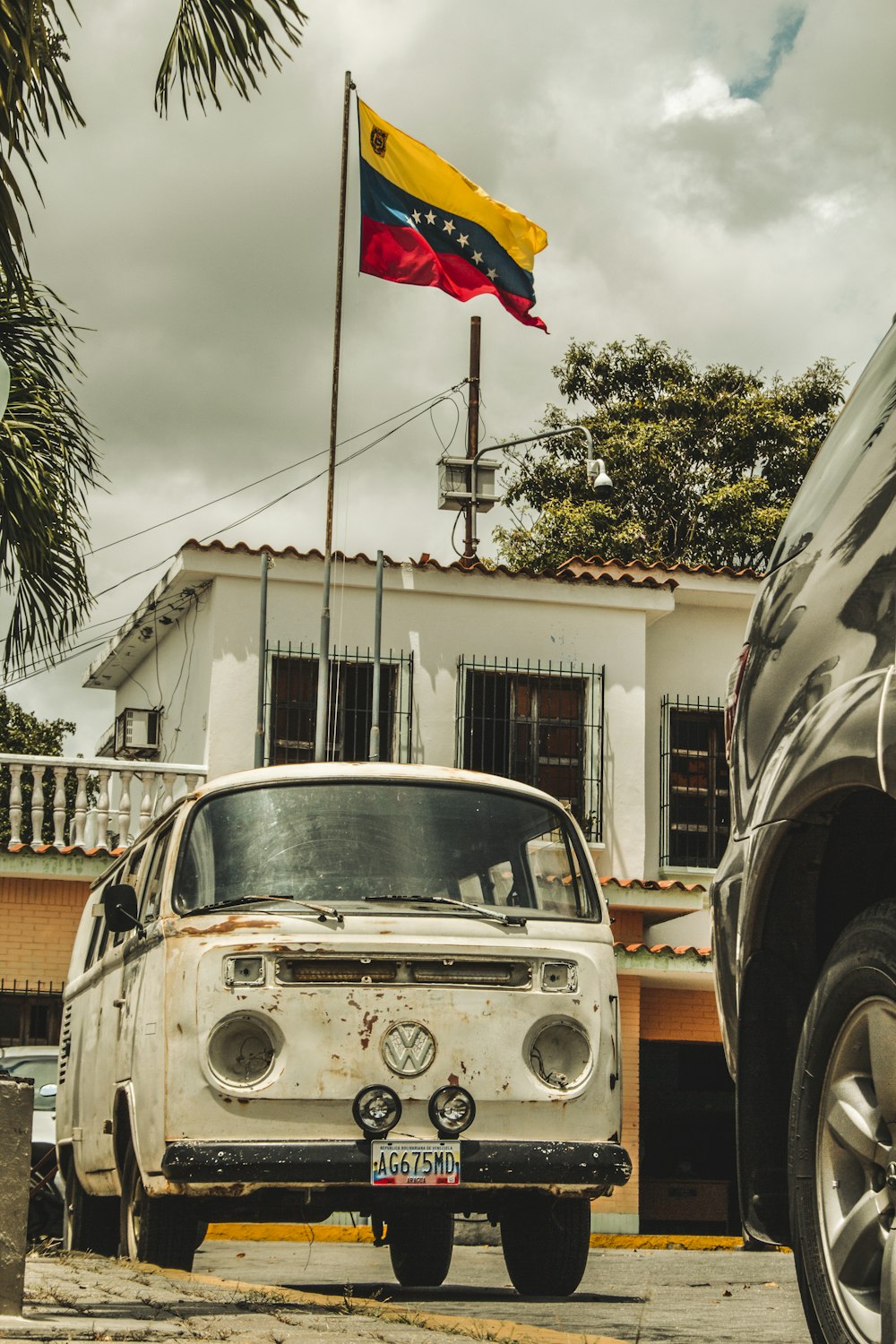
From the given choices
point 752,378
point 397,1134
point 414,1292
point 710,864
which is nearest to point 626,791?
point 710,864

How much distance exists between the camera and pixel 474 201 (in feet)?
61.0

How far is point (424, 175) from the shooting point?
720 inches

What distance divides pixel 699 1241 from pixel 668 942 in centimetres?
460

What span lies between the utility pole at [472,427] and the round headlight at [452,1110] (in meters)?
16.6

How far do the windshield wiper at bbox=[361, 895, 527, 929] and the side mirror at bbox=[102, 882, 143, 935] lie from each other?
113 cm

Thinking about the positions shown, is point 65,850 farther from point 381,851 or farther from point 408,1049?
point 408,1049

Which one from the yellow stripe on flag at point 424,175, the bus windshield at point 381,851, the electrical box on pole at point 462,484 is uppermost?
the yellow stripe on flag at point 424,175

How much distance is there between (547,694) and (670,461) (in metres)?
14.3

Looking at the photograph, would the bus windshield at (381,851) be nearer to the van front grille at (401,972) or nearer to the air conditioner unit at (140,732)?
the van front grille at (401,972)

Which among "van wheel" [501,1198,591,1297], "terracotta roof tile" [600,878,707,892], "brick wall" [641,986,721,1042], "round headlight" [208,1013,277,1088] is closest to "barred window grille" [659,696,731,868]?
"brick wall" [641,986,721,1042]

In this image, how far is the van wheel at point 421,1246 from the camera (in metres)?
8.59

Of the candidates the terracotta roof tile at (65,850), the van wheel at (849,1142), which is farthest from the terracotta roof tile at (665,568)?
the van wheel at (849,1142)

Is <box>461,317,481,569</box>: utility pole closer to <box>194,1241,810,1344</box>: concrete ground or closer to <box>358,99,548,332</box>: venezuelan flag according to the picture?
<box>358,99,548,332</box>: venezuelan flag

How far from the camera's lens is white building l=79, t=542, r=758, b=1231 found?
60.4ft
